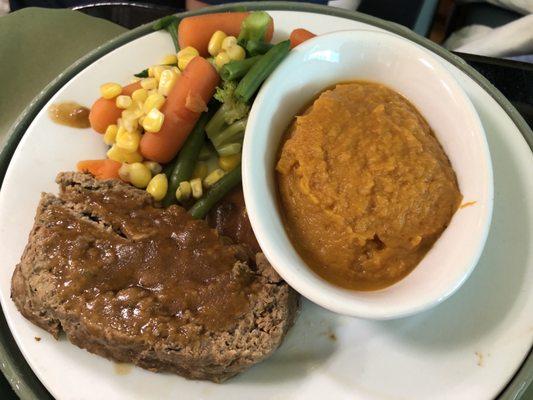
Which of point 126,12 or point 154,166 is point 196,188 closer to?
point 154,166

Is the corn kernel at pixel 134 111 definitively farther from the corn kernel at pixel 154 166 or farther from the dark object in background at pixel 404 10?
the dark object in background at pixel 404 10

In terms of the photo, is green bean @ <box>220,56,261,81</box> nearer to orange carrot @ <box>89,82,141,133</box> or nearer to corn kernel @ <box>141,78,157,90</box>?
corn kernel @ <box>141,78,157,90</box>

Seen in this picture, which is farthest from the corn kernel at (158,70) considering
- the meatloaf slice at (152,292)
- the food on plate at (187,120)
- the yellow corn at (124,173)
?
the meatloaf slice at (152,292)

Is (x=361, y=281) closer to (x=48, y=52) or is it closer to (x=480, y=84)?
(x=480, y=84)

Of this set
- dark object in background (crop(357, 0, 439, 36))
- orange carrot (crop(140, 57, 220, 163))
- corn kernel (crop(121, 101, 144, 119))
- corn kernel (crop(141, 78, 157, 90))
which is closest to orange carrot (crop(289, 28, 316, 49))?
orange carrot (crop(140, 57, 220, 163))

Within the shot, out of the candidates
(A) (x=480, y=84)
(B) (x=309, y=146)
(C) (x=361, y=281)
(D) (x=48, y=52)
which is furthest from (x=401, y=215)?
(D) (x=48, y=52)

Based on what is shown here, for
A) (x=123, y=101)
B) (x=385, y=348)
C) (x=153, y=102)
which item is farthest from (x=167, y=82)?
(x=385, y=348)
